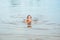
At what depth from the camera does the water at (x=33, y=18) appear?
146 centimetres

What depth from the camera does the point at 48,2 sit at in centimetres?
146

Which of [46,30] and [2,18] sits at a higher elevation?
[2,18]

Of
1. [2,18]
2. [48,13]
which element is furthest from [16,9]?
[48,13]

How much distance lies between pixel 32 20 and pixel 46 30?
0.22m

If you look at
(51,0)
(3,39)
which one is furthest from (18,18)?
(51,0)

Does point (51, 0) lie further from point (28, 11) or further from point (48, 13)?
point (28, 11)

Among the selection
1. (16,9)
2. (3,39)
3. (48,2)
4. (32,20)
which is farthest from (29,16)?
(3,39)

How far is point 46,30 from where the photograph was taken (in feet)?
4.82

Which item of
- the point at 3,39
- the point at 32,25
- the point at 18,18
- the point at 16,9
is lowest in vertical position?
the point at 3,39

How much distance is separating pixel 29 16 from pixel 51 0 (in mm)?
340

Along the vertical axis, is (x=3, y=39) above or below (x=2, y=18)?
below

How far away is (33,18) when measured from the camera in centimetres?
147

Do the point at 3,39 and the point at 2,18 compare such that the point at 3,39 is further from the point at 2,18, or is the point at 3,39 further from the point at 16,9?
the point at 16,9

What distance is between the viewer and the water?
146cm
